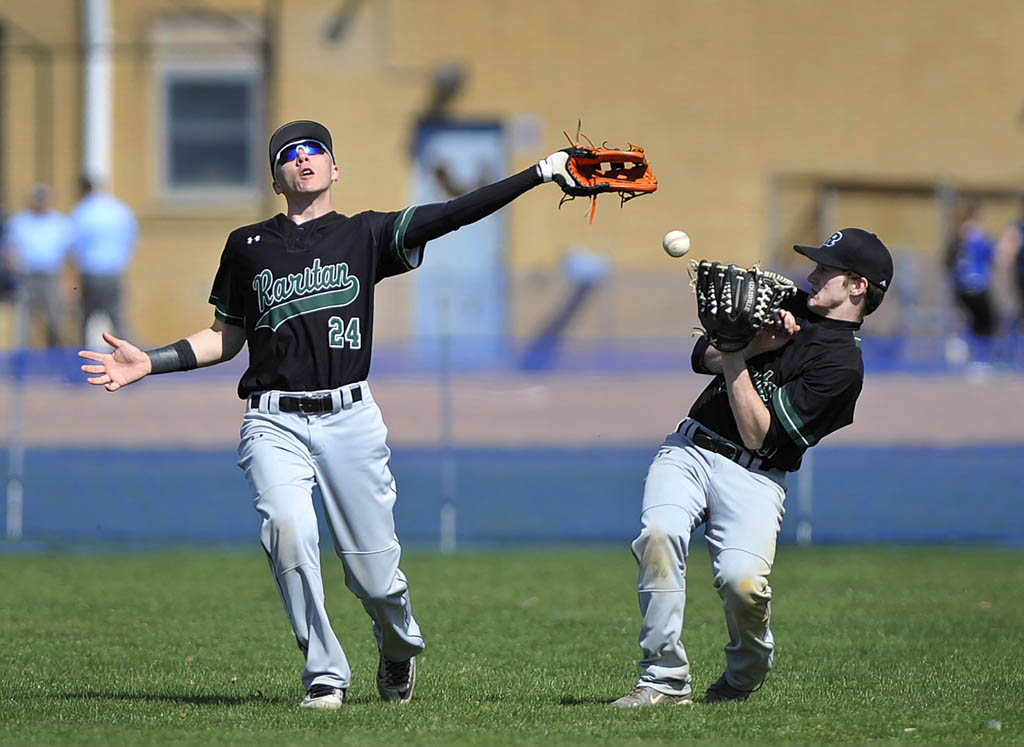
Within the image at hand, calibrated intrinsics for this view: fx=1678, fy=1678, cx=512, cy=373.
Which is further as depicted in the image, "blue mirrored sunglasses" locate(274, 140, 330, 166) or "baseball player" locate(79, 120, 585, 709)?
"blue mirrored sunglasses" locate(274, 140, 330, 166)

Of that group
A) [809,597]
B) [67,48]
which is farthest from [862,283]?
[67,48]

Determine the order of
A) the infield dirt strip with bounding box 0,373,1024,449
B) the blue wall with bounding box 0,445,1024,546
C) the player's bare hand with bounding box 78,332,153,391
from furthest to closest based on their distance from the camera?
the infield dirt strip with bounding box 0,373,1024,449, the blue wall with bounding box 0,445,1024,546, the player's bare hand with bounding box 78,332,153,391

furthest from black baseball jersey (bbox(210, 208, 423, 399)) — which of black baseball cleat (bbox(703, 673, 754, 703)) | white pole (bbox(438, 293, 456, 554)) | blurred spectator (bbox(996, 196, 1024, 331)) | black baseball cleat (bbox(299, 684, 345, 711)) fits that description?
blurred spectator (bbox(996, 196, 1024, 331))

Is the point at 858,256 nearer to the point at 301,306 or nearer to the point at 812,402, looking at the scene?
the point at 812,402

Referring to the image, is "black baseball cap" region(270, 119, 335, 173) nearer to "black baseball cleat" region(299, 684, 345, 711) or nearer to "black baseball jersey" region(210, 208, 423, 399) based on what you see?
"black baseball jersey" region(210, 208, 423, 399)

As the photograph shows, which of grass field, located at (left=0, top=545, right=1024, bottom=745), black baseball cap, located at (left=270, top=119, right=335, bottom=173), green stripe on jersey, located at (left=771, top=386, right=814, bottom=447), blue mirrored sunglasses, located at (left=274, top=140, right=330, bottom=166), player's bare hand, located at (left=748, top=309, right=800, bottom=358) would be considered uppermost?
black baseball cap, located at (left=270, top=119, right=335, bottom=173)

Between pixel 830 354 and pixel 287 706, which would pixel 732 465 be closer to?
pixel 830 354

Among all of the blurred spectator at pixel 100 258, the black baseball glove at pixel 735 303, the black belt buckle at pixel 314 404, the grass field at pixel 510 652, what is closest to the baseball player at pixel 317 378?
the black belt buckle at pixel 314 404

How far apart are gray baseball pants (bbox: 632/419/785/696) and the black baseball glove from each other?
57 centimetres

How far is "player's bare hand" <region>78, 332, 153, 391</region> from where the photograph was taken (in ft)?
22.3

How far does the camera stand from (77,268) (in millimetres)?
18469

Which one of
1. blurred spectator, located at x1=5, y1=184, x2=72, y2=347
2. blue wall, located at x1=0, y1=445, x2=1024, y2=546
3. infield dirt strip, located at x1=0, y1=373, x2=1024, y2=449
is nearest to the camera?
blue wall, located at x1=0, y1=445, x2=1024, y2=546

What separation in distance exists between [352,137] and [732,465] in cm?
1579

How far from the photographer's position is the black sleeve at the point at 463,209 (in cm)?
666
